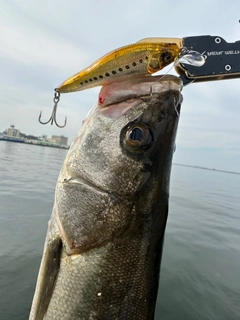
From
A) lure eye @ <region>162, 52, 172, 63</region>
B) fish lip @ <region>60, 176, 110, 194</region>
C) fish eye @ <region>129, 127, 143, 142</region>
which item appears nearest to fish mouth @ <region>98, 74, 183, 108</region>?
lure eye @ <region>162, 52, 172, 63</region>

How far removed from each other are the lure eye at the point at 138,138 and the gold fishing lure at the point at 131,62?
12.6 inches

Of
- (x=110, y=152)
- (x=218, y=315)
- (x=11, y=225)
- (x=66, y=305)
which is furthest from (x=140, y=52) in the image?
(x=11, y=225)

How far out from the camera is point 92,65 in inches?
62.2

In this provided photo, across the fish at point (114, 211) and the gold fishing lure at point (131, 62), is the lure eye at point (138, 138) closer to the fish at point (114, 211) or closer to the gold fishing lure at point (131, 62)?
the fish at point (114, 211)

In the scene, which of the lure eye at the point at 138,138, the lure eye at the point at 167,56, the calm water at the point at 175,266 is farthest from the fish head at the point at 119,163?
the calm water at the point at 175,266

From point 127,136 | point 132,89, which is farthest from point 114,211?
point 132,89

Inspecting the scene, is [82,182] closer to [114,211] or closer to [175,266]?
[114,211]

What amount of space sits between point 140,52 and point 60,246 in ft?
4.13

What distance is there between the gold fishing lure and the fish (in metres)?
0.08

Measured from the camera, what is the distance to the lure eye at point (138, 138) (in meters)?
1.59

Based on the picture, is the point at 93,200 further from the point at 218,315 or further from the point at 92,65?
the point at 218,315

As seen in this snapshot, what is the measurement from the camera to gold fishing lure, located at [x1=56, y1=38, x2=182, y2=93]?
59.6 inches

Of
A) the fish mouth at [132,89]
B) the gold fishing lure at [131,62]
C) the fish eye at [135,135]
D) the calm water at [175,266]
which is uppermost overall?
the gold fishing lure at [131,62]

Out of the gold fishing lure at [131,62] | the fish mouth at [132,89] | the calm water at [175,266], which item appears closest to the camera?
the gold fishing lure at [131,62]
